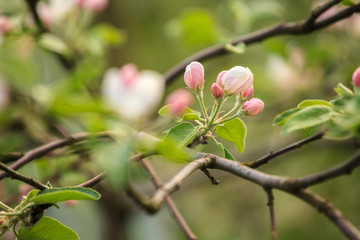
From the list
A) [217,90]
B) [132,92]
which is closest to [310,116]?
[217,90]

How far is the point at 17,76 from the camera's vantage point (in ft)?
3.25

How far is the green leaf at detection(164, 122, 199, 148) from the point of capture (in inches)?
17.0

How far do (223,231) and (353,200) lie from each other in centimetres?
49

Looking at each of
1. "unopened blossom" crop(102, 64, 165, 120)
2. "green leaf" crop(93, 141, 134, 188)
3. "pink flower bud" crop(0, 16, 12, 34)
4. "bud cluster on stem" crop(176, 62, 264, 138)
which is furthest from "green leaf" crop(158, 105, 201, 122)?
"pink flower bud" crop(0, 16, 12, 34)

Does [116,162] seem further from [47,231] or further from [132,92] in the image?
[132,92]

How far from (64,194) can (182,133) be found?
0.13 meters

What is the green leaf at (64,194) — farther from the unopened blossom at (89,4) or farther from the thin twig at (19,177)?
the unopened blossom at (89,4)

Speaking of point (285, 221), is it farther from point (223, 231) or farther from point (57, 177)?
point (57, 177)

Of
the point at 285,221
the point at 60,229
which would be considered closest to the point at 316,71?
the point at 285,221

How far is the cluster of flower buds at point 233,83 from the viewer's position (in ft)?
1.52

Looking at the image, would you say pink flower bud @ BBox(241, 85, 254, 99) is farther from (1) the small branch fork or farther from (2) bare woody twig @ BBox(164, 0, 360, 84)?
(2) bare woody twig @ BBox(164, 0, 360, 84)

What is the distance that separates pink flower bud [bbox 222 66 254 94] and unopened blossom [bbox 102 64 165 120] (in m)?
0.25

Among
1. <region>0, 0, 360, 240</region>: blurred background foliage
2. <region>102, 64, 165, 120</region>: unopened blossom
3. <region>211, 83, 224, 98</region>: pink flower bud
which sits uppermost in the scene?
<region>211, 83, 224, 98</region>: pink flower bud

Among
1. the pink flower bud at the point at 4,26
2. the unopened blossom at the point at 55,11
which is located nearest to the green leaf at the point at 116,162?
the pink flower bud at the point at 4,26
